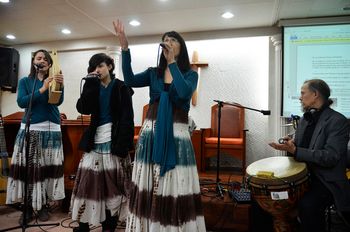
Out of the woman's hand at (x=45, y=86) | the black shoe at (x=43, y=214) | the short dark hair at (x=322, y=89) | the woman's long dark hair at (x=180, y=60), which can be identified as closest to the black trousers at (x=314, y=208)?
the short dark hair at (x=322, y=89)

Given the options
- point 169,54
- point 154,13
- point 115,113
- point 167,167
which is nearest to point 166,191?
point 167,167

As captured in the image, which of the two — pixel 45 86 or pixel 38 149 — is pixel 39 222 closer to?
pixel 38 149

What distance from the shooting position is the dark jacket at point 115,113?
6.05 ft

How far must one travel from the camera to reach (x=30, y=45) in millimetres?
5730

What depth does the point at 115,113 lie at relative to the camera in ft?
6.38

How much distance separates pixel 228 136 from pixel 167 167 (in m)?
3.13

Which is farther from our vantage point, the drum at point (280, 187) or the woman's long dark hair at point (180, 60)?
the drum at point (280, 187)

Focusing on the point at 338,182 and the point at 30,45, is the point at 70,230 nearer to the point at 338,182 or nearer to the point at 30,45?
the point at 338,182

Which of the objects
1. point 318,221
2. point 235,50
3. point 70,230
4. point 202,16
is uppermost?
point 202,16

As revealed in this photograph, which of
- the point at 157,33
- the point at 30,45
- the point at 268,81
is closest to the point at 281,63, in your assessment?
the point at 268,81

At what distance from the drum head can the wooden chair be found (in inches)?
69.5

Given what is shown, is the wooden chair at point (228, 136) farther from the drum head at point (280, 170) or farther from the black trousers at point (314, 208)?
the black trousers at point (314, 208)

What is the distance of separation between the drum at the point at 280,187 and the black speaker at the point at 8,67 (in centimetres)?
486

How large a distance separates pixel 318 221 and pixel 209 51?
3.55 meters
